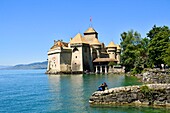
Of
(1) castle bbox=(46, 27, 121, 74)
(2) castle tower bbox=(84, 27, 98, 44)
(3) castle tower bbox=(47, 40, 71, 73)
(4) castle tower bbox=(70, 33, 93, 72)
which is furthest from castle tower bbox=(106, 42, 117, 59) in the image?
(3) castle tower bbox=(47, 40, 71, 73)

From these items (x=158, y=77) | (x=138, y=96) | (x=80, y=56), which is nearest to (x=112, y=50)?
(x=80, y=56)

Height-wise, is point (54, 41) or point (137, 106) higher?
point (54, 41)

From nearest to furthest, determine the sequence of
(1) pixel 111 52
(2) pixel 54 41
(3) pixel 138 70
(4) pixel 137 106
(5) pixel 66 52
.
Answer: (4) pixel 137 106
(3) pixel 138 70
(5) pixel 66 52
(1) pixel 111 52
(2) pixel 54 41

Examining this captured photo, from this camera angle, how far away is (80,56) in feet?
283

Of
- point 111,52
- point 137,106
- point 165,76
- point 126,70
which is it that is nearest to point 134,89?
point 137,106

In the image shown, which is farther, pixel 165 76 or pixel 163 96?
pixel 165 76

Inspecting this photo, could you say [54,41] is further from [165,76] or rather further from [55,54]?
[165,76]

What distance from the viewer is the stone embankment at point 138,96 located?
22.8 m

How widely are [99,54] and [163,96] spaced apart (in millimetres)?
69794

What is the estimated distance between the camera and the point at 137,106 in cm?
2267

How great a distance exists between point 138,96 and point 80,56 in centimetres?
6338

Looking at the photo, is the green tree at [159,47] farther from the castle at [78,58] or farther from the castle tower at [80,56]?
the castle tower at [80,56]

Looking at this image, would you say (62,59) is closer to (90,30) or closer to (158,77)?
(90,30)

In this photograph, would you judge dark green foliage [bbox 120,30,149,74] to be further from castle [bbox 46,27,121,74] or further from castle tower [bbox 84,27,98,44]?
castle tower [bbox 84,27,98,44]
